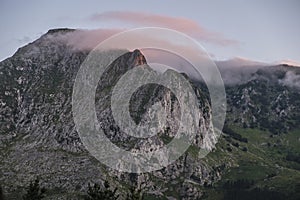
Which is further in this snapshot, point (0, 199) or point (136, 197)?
point (136, 197)

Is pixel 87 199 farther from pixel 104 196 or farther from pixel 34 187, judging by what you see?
pixel 34 187

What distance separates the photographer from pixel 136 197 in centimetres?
8806

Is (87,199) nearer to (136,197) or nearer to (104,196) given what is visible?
(104,196)

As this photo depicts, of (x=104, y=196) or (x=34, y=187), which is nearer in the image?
(x=104, y=196)

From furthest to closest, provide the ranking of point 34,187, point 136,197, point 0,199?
point 34,187, point 136,197, point 0,199

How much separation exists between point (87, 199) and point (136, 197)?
10.3 meters

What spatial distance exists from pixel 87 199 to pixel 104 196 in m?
3.58

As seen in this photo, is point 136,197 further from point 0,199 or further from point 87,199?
point 0,199

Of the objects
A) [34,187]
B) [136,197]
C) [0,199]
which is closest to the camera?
[0,199]

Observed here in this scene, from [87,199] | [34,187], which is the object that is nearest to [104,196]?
[87,199]

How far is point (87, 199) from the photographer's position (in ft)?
294

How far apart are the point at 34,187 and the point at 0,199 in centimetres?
2161

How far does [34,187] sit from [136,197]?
27010 mm

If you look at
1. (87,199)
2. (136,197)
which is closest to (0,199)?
(87,199)
